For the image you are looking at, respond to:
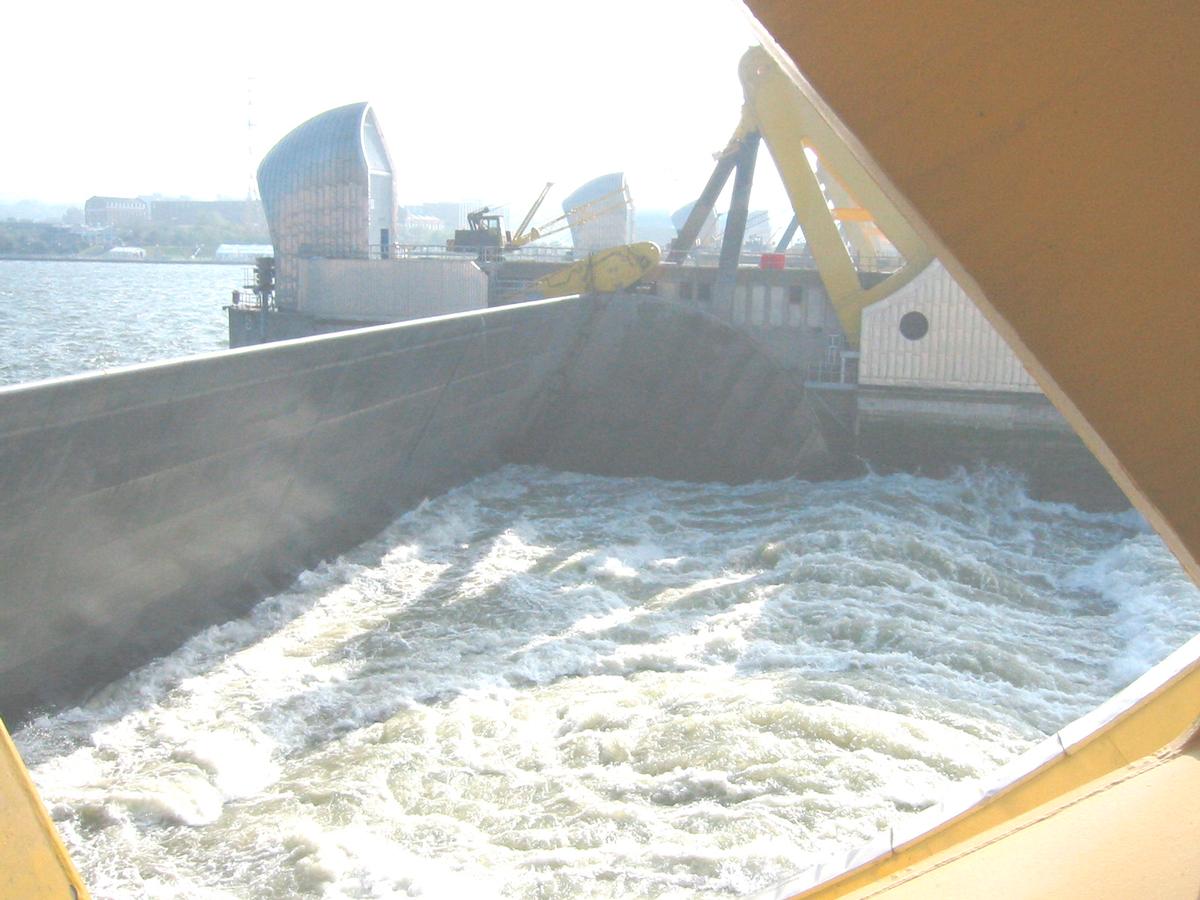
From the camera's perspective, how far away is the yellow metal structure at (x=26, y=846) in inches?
82.8

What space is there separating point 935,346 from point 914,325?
16.3 inches

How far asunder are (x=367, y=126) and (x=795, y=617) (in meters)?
23.5

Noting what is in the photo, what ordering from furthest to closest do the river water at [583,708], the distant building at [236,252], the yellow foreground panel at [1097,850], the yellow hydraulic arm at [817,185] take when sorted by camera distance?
the distant building at [236,252] → the yellow hydraulic arm at [817,185] → the river water at [583,708] → the yellow foreground panel at [1097,850]

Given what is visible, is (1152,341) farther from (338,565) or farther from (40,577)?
(338,565)

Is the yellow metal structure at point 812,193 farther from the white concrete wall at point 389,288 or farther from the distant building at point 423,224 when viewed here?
the distant building at point 423,224

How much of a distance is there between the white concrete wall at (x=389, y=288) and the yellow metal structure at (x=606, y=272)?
9.10ft

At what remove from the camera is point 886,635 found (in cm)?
847

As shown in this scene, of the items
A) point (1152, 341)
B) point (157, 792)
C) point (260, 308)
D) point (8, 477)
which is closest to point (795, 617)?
point (157, 792)

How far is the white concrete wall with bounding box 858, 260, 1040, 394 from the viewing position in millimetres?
15766

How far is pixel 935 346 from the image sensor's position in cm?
1605

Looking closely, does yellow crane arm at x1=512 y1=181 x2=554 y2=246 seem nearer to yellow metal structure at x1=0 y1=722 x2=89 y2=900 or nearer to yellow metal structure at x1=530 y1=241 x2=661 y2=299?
yellow metal structure at x1=530 y1=241 x2=661 y2=299

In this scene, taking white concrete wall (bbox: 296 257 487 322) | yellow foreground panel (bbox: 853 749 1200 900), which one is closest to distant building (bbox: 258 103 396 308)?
white concrete wall (bbox: 296 257 487 322)

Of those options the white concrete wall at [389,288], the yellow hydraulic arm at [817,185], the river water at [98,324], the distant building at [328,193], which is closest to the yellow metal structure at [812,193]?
the yellow hydraulic arm at [817,185]

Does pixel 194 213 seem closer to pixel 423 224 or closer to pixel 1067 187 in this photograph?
pixel 423 224
